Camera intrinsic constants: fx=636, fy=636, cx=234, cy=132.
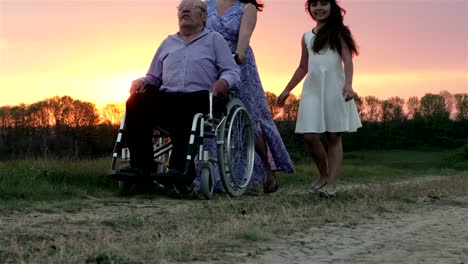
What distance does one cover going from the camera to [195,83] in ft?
16.8

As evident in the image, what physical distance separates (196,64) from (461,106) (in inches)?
1837

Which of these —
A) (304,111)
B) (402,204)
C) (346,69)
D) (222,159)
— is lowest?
(402,204)

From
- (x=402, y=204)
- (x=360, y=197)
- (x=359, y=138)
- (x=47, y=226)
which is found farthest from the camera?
(x=359, y=138)

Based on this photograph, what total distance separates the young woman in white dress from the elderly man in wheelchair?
647mm

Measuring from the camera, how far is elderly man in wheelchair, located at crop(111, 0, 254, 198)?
16.0 feet

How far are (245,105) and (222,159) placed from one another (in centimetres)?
110

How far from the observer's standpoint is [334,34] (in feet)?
17.7

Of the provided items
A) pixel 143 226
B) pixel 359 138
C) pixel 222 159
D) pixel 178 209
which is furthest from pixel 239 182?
pixel 359 138

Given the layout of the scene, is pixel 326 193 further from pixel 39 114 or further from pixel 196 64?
pixel 39 114

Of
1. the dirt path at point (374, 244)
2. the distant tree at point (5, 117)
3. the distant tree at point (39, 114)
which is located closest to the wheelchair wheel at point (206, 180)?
the dirt path at point (374, 244)

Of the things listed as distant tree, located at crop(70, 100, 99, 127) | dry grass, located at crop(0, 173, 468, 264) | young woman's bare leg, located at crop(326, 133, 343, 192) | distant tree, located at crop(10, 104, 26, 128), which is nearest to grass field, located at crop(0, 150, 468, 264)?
dry grass, located at crop(0, 173, 468, 264)

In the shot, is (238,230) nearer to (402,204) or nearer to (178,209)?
(178,209)

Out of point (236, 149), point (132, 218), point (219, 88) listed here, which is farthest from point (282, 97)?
point (132, 218)

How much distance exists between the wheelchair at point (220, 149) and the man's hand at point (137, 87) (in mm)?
248
